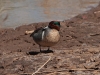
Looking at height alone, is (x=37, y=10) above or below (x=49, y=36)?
above

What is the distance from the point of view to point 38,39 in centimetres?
629

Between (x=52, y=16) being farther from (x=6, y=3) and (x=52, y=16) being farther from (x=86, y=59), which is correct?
(x=86, y=59)

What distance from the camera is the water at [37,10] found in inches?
521

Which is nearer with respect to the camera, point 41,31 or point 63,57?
point 63,57

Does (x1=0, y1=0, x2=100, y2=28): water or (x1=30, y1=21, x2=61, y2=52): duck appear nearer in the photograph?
(x1=30, y1=21, x2=61, y2=52): duck

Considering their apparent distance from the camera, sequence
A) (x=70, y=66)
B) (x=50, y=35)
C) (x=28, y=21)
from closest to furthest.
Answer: (x=70, y=66) < (x=50, y=35) < (x=28, y=21)

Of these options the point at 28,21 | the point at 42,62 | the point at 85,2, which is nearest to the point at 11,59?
the point at 42,62

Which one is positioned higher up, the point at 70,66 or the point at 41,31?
the point at 41,31

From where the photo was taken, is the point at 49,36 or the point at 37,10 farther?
the point at 37,10

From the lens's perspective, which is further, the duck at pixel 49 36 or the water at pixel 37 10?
the water at pixel 37 10

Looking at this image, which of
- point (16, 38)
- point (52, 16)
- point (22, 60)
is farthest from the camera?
point (52, 16)

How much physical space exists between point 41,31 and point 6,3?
34.9 ft

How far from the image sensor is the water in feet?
43.4

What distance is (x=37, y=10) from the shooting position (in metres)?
15.1
